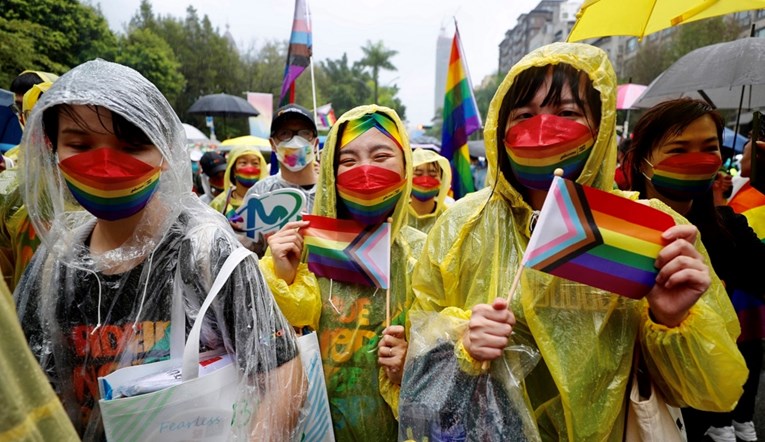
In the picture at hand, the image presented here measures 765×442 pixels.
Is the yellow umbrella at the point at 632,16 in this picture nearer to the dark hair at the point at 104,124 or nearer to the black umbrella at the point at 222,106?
the dark hair at the point at 104,124

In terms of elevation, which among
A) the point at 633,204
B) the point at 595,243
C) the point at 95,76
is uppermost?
the point at 95,76

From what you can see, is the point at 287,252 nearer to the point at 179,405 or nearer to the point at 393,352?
the point at 393,352

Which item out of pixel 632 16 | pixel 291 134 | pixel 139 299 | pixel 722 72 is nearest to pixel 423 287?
pixel 139 299

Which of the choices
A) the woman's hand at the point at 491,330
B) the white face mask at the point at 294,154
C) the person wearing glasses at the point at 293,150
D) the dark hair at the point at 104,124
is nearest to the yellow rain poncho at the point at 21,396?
the dark hair at the point at 104,124

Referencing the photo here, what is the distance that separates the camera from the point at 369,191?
1896 mm

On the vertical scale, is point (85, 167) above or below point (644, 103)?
below

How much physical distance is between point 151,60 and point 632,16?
93.3 ft

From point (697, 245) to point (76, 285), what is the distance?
186cm

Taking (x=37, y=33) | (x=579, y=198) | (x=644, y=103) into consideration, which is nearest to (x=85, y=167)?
(x=579, y=198)

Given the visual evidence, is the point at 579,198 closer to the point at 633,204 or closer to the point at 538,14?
the point at 633,204

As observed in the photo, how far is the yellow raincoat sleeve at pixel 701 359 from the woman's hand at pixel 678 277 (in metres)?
0.04

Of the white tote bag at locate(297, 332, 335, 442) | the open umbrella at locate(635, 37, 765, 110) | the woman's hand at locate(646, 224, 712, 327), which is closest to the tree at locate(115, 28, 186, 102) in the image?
the open umbrella at locate(635, 37, 765, 110)

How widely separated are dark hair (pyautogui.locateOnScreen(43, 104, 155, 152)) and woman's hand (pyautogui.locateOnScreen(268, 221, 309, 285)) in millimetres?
639

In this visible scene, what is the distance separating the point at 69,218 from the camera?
5.14 feet
